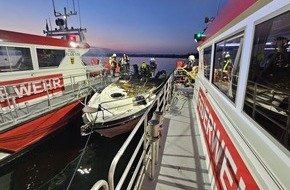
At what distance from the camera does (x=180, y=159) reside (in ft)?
9.39

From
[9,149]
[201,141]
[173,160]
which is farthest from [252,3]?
[9,149]

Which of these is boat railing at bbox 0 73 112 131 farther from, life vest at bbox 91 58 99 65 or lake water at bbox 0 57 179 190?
life vest at bbox 91 58 99 65

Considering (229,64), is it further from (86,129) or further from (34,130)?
(34,130)

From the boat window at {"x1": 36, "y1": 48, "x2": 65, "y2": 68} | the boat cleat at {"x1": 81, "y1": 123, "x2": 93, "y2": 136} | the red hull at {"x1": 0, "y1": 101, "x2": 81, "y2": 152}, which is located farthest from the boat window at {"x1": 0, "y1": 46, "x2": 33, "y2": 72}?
the boat cleat at {"x1": 81, "y1": 123, "x2": 93, "y2": 136}

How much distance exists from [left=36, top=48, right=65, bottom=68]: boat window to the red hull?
1.84 m

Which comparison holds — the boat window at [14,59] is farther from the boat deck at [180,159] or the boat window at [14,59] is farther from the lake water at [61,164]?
the boat deck at [180,159]

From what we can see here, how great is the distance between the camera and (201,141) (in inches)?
136

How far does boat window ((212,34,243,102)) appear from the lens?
1.89 meters

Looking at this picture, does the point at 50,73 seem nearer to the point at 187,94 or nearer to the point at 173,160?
the point at 187,94

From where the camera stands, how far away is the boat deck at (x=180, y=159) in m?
2.34

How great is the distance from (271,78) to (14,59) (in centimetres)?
651

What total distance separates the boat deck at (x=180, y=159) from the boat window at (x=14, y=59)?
16.0 feet

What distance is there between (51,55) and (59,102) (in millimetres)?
2040

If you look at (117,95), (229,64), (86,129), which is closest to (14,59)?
(86,129)
